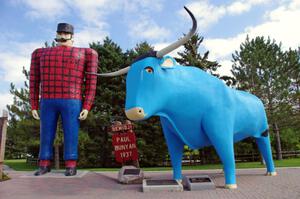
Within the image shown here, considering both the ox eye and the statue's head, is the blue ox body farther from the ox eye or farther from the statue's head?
the statue's head

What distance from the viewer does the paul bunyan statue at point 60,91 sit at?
29.2ft

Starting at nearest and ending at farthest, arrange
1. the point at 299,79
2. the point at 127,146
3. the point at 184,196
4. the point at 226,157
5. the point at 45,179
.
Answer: the point at 184,196 < the point at 226,157 < the point at 45,179 < the point at 127,146 < the point at 299,79

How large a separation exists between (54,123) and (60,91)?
104cm

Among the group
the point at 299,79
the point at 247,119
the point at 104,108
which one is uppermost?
the point at 299,79

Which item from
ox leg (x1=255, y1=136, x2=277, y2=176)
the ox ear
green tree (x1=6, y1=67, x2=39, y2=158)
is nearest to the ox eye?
the ox ear

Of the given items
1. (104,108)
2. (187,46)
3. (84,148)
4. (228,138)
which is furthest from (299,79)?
(228,138)

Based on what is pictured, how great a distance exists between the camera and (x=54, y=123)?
30.0ft

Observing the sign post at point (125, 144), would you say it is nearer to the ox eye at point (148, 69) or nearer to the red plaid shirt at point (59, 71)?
the red plaid shirt at point (59, 71)

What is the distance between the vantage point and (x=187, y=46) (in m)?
21.5

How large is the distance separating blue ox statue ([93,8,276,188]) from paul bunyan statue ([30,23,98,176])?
2.24 meters

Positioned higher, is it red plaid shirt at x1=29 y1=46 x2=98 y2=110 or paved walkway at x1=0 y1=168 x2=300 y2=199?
red plaid shirt at x1=29 y1=46 x2=98 y2=110

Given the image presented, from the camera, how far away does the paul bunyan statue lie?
8.90 m

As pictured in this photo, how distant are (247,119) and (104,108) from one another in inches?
550

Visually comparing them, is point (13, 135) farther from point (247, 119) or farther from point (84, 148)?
point (247, 119)
